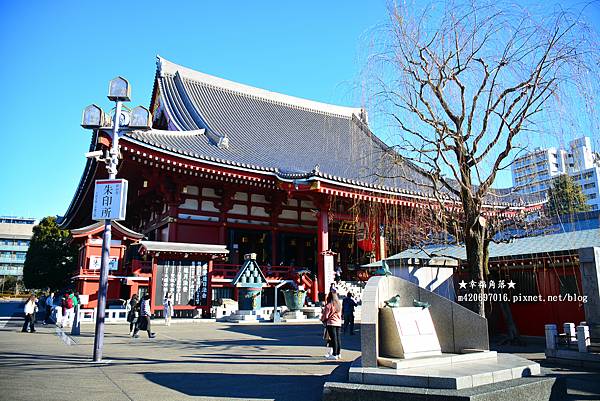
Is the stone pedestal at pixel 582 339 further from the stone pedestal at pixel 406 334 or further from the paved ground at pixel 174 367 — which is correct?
the paved ground at pixel 174 367

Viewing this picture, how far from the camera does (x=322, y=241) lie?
59.2 feet

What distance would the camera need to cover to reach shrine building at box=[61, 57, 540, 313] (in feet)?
52.7

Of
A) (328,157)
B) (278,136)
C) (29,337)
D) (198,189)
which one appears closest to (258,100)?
(278,136)

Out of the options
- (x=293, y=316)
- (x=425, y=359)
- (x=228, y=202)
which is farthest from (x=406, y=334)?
(x=228, y=202)

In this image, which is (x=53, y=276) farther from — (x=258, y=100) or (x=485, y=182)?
(x=485, y=182)

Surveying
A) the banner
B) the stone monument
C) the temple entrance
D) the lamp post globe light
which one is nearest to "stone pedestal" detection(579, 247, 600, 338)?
the stone monument

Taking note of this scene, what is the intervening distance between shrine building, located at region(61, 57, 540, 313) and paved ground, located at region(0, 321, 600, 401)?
4.59 meters

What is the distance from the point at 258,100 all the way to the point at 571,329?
78.8 feet

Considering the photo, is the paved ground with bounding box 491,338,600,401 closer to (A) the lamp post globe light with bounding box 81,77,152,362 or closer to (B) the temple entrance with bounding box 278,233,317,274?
(A) the lamp post globe light with bounding box 81,77,152,362

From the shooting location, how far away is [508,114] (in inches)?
329

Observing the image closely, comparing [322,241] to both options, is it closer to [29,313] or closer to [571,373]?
[29,313]

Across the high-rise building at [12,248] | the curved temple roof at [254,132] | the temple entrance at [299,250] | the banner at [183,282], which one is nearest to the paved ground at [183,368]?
the banner at [183,282]

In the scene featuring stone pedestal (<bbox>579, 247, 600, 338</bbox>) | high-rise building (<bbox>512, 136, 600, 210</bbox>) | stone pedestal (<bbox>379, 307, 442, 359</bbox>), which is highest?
high-rise building (<bbox>512, 136, 600, 210</bbox>)

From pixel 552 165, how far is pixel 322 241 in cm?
1091
